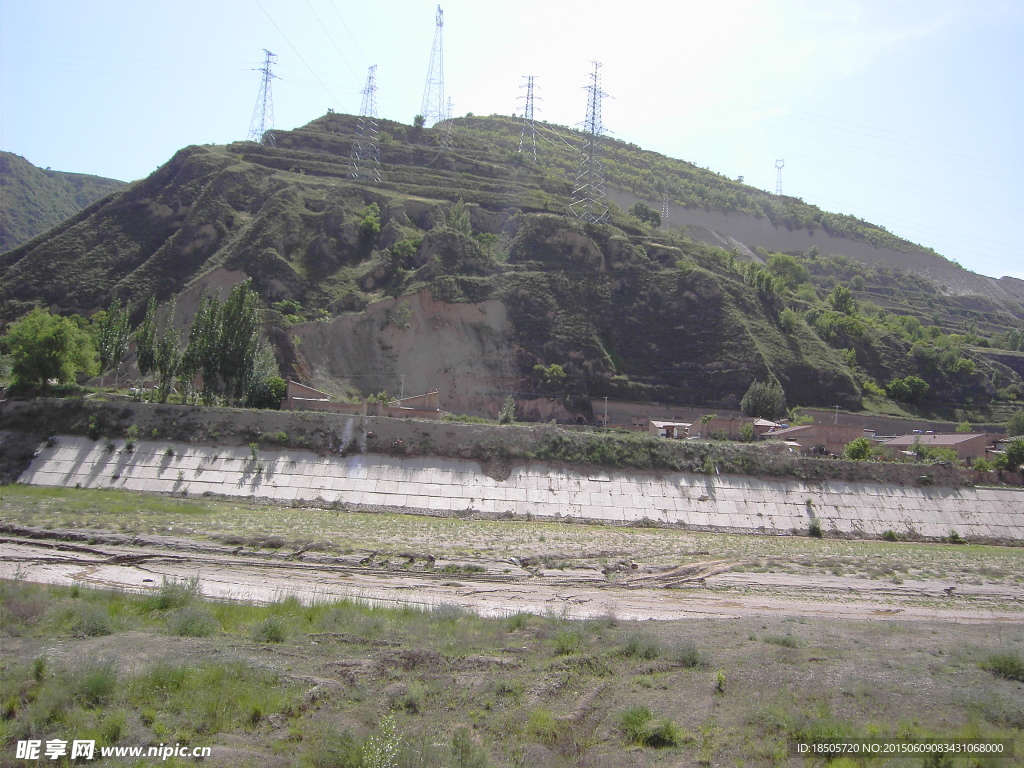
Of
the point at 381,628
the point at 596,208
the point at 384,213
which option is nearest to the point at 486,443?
the point at 381,628

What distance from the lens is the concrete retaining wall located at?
32656 millimetres

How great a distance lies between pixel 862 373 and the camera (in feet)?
262

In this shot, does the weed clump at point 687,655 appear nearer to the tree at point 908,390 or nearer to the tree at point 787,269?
the tree at point 908,390

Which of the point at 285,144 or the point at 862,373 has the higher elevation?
the point at 285,144

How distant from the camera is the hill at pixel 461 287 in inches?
2441

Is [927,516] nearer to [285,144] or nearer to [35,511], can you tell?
[35,511]

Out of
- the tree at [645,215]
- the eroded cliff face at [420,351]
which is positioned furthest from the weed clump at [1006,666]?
the tree at [645,215]

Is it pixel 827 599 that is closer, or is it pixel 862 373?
pixel 827 599

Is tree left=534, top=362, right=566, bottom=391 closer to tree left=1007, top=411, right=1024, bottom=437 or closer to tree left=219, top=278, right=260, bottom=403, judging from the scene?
tree left=219, top=278, right=260, bottom=403

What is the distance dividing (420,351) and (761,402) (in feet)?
106

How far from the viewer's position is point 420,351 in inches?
2419

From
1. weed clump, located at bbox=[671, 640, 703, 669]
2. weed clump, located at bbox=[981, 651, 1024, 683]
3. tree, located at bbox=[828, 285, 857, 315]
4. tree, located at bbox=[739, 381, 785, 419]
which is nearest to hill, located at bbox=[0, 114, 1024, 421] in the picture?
tree, located at bbox=[828, 285, 857, 315]

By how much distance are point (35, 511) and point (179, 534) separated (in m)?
6.49

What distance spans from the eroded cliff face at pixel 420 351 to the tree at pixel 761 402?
72.8 ft
